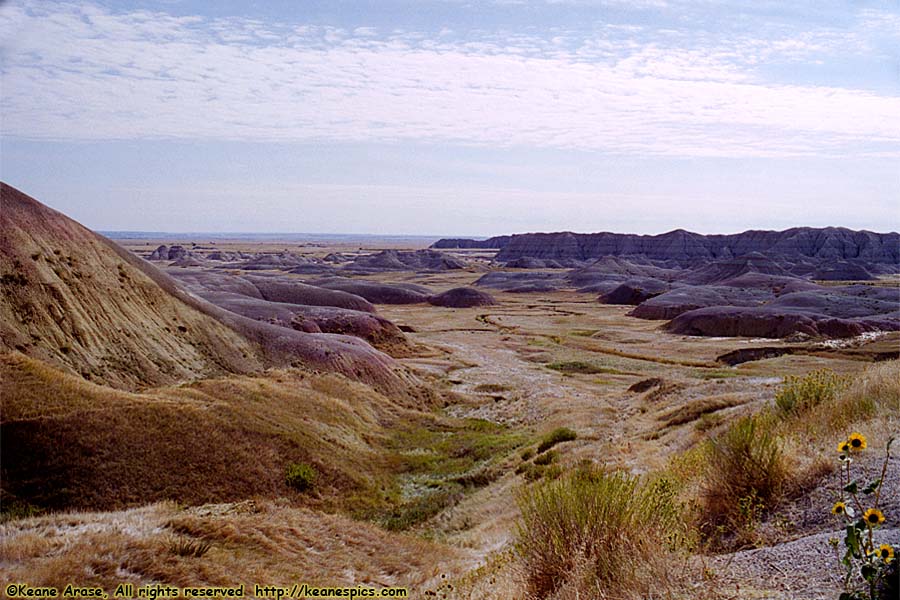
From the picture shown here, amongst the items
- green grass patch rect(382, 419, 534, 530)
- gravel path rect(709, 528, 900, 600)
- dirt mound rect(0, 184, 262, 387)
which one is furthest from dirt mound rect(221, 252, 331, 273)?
gravel path rect(709, 528, 900, 600)

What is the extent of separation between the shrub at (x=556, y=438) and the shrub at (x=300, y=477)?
6.46m

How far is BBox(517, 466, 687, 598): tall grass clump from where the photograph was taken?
560 cm

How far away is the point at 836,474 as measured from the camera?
750 cm

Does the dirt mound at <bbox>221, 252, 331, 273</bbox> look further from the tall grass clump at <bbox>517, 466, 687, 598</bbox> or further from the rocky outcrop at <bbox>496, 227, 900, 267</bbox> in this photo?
the tall grass clump at <bbox>517, 466, 687, 598</bbox>

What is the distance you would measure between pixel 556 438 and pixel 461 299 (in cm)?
7433

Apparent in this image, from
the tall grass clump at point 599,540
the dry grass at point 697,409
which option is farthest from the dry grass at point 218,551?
the dry grass at point 697,409

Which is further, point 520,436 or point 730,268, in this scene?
point 730,268

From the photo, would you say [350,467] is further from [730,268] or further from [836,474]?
[730,268]

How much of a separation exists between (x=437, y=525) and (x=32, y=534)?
7747mm

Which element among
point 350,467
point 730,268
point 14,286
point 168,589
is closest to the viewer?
point 168,589

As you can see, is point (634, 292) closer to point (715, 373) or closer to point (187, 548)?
point (715, 373)

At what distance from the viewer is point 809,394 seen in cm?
1168

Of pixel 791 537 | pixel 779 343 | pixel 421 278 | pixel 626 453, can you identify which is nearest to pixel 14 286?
pixel 626 453

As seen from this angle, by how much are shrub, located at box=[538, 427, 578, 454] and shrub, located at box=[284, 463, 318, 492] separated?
646 cm
